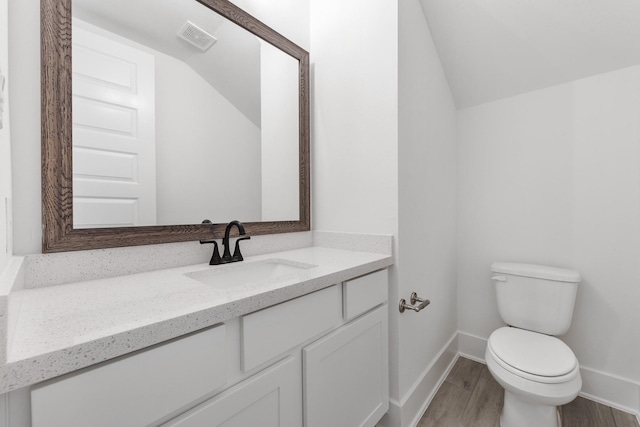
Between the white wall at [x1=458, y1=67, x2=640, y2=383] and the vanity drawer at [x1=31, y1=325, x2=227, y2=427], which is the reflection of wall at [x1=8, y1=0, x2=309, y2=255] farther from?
the white wall at [x1=458, y1=67, x2=640, y2=383]

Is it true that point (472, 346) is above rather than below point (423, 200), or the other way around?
below

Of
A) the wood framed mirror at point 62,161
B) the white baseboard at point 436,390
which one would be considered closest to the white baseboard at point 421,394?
the white baseboard at point 436,390

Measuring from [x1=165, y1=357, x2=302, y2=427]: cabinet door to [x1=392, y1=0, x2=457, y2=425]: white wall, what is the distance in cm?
66

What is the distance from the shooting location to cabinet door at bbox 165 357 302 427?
2.11 feet

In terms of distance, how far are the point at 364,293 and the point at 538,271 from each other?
→ 3.84 feet

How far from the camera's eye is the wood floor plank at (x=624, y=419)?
1404 mm

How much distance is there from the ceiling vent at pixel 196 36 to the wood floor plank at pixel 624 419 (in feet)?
8.87

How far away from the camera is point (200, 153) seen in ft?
4.02

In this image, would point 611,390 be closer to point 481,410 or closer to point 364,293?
point 481,410

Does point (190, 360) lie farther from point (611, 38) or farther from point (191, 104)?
point (611, 38)

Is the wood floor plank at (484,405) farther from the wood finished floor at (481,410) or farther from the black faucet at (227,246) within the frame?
the black faucet at (227,246)

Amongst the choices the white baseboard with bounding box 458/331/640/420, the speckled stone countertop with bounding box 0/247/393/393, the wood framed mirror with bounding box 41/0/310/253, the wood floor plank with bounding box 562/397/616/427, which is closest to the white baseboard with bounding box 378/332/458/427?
the wood floor plank with bounding box 562/397/616/427

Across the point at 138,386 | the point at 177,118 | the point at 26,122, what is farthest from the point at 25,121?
the point at 138,386

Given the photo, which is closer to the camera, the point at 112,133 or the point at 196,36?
the point at 112,133
